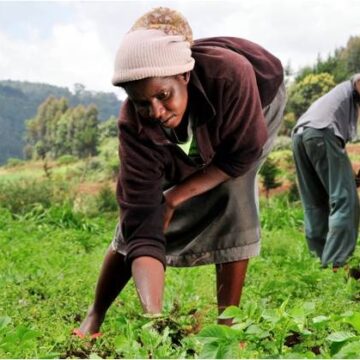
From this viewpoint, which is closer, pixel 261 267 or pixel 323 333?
pixel 323 333

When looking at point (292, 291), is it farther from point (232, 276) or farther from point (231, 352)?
point (231, 352)

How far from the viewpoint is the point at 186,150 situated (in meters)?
3.17

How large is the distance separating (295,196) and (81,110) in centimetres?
2530

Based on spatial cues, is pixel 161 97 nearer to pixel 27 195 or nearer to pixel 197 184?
pixel 197 184

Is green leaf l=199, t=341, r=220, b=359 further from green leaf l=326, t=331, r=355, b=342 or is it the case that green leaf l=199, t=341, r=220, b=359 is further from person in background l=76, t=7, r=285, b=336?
person in background l=76, t=7, r=285, b=336

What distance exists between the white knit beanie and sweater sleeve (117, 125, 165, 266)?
1.23 ft

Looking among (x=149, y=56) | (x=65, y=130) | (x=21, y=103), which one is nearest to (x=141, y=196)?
(x=149, y=56)

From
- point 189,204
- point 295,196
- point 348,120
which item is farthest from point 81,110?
point 189,204

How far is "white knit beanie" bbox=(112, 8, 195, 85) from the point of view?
9.00 ft

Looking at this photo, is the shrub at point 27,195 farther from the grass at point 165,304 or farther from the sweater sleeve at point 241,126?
the sweater sleeve at point 241,126

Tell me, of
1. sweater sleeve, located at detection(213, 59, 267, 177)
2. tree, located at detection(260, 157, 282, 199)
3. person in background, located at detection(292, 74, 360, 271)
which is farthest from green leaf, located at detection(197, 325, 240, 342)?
tree, located at detection(260, 157, 282, 199)

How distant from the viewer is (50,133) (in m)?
38.5

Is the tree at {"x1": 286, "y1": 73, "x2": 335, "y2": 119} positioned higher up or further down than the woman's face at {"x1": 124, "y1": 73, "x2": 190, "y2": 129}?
further down

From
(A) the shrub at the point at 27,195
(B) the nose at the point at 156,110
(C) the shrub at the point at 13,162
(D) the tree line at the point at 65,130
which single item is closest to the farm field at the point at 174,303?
(A) the shrub at the point at 27,195
